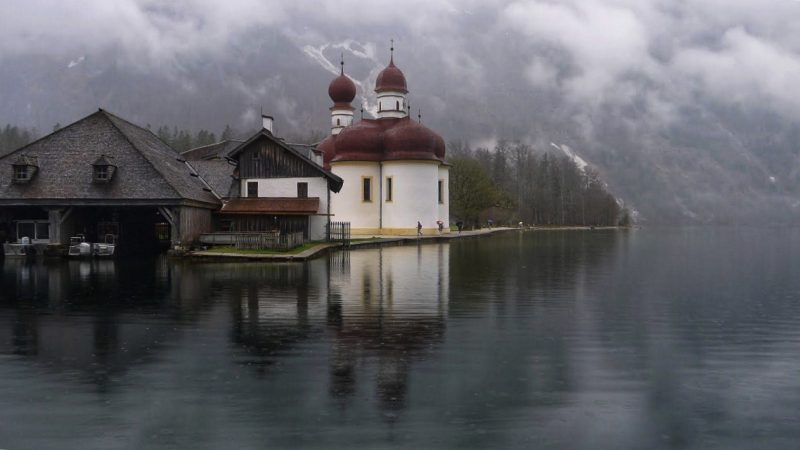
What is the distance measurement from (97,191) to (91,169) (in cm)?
219

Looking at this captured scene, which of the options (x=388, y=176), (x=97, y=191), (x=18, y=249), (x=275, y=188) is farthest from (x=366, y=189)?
(x=18, y=249)

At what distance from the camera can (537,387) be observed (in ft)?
34.0

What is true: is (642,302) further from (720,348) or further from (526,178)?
(526,178)

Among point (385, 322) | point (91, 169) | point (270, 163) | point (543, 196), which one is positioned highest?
point (543, 196)

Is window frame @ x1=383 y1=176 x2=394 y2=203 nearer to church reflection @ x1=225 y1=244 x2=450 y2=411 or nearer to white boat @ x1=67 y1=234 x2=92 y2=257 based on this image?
white boat @ x1=67 y1=234 x2=92 y2=257

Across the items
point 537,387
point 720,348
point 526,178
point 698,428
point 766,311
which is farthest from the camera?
point 526,178

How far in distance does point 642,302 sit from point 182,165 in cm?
3343

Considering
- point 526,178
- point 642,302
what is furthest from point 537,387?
point 526,178

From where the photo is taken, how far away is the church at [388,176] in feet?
203

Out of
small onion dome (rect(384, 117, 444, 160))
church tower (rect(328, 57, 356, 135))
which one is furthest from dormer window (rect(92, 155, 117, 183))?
church tower (rect(328, 57, 356, 135))

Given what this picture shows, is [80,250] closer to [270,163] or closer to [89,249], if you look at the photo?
[89,249]

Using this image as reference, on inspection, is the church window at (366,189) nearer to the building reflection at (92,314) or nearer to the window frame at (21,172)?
the window frame at (21,172)

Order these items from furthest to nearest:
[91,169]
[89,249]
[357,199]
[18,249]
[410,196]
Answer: [357,199], [410,196], [91,169], [18,249], [89,249]

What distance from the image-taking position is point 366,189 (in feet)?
208
